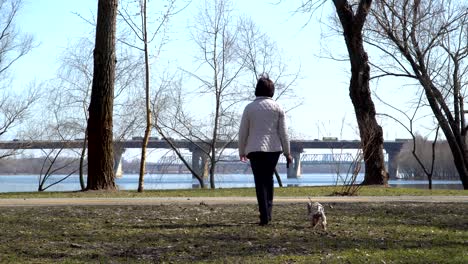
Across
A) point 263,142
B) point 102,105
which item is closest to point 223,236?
point 263,142

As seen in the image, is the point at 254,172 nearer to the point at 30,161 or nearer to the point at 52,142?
the point at 52,142

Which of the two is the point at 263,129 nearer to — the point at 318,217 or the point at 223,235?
the point at 318,217

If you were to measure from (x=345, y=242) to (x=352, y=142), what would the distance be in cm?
2782

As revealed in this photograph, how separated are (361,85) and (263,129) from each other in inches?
552

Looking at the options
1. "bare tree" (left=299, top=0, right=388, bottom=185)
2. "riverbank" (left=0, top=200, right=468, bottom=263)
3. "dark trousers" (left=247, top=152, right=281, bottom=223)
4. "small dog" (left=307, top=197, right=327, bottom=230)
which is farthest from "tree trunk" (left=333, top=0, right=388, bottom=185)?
"small dog" (left=307, top=197, right=327, bottom=230)

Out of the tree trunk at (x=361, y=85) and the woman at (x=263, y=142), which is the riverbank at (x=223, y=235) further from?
the tree trunk at (x=361, y=85)

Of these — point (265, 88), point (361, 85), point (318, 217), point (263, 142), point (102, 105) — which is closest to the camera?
point (318, 217)

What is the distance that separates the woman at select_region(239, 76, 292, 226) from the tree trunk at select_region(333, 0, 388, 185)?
1318 cm

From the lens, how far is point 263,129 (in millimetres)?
8516

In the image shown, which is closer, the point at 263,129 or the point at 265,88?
the point at 263,129

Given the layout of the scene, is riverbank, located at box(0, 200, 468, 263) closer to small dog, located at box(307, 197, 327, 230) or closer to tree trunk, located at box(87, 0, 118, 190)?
small dog, located at box(307, 197, 327, 230)

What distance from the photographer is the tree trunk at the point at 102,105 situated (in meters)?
16.9

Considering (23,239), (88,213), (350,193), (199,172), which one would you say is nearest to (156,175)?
(199,172)

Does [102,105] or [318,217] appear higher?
[102,105]
